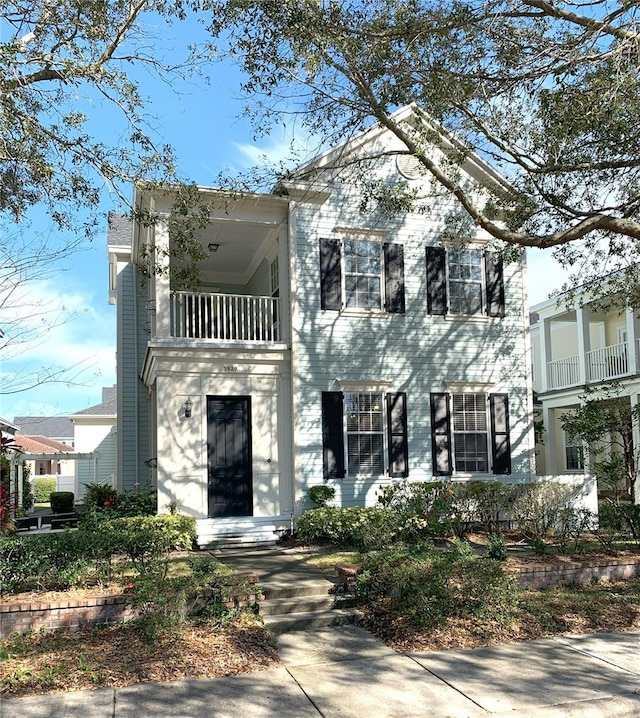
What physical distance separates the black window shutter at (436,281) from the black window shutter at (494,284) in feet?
3.71

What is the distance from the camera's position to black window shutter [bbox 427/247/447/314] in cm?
1478

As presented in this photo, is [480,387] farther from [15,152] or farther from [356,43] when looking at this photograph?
[15,152]

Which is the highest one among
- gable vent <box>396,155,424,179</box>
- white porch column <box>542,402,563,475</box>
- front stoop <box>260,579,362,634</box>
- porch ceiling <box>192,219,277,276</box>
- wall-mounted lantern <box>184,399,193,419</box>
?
gable vent <box>396,155,424,179</box>

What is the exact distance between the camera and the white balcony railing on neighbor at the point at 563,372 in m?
24.0

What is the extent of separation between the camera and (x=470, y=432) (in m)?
14.8

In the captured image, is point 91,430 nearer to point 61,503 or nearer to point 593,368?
point 61,503

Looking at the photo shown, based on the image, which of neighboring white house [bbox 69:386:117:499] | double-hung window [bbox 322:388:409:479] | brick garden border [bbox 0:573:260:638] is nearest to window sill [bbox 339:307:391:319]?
double-hung window [bbox 322:388:409:479]

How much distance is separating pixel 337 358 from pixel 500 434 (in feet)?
13.7

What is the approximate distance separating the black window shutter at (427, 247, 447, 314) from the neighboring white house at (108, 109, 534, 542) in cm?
3

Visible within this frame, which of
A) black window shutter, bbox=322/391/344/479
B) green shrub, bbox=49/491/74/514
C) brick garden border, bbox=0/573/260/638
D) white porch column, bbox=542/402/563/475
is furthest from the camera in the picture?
white porch column, bbox=542/402/563/475

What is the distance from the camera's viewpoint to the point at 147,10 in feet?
30.3

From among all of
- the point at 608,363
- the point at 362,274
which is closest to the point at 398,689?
the point at 362,274

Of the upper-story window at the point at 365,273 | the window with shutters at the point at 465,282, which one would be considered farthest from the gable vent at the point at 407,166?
the window with shutters at the point at 465,282

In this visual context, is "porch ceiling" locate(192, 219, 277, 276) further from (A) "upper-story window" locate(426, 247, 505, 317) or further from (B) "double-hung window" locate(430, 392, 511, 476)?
(B) "double-hung window" locate(430, 392, 511, 476)
